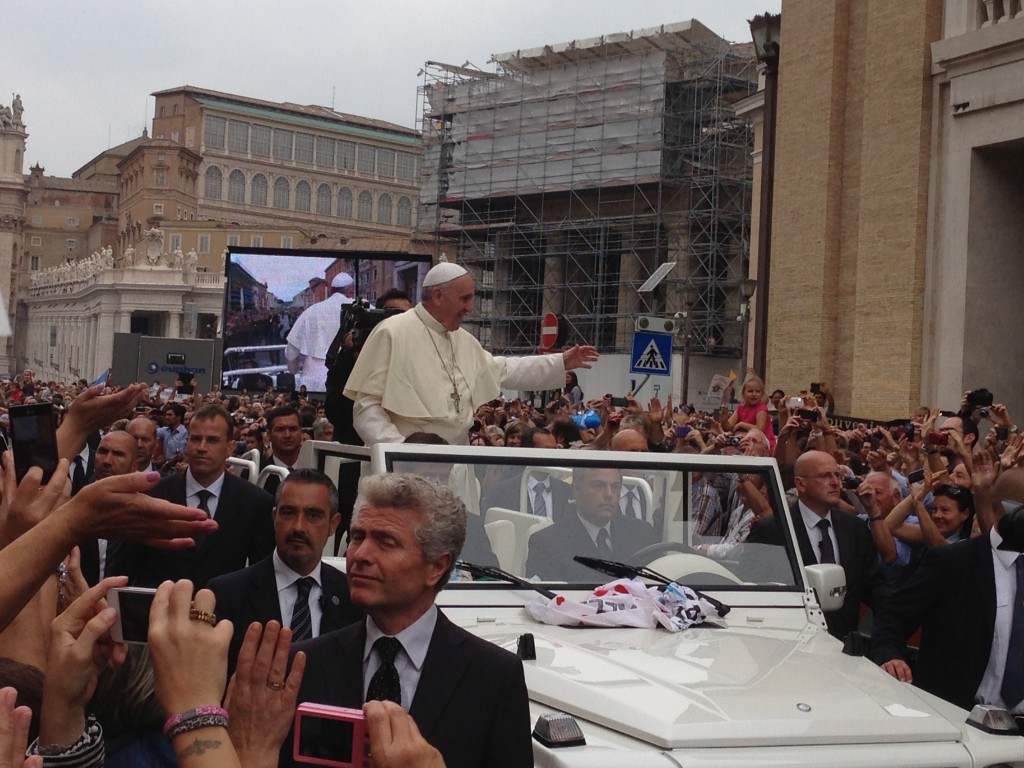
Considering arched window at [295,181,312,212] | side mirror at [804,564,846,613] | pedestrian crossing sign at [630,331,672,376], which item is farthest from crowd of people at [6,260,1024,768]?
arched window at [295,181,312,212]

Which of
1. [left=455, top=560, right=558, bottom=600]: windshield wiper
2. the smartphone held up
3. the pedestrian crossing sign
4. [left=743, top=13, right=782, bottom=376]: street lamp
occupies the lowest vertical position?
[left=455, top=560, right=558, bottom=600]: windshield wiper

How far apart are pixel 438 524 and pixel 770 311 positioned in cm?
2075

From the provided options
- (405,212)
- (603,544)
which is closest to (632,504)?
(603,544)

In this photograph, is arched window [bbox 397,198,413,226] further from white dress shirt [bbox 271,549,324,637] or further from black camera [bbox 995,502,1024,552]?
black camera [bbox 995,502,1024,552]

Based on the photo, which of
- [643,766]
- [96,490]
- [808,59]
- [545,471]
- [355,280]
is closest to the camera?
[96,490]

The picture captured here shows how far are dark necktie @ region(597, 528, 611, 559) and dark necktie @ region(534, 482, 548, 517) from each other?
24 cm

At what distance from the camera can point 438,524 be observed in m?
3.47

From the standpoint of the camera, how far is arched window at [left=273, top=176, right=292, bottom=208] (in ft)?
466

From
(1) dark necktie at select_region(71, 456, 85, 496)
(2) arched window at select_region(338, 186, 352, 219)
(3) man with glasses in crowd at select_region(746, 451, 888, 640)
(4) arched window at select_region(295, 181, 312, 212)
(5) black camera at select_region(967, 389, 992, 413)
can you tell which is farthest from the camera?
(2) arched window at select_region(338, 186, 352, 219)

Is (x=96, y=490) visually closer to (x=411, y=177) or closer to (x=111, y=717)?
(x=111, y=717)

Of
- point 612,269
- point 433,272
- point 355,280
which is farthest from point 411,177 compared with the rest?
point 433,272

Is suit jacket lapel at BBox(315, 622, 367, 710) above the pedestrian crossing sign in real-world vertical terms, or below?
below

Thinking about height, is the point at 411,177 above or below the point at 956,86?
above

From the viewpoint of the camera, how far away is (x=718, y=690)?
4367 mm
